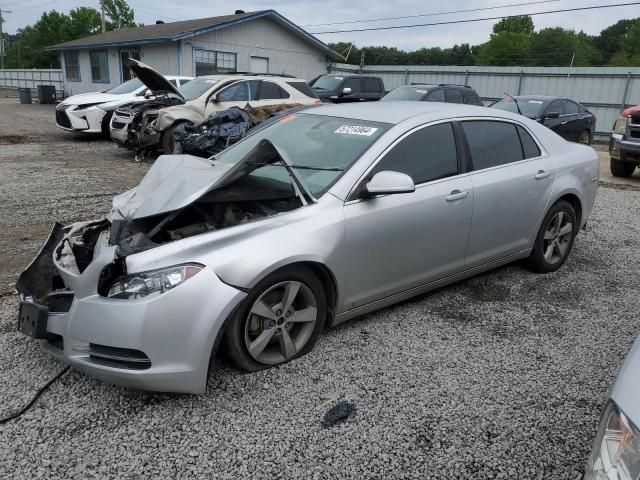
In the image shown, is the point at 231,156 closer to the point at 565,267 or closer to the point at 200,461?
the point at 200,461

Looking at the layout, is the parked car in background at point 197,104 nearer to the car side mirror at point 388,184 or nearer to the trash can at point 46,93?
the car side mirror at point 388,184

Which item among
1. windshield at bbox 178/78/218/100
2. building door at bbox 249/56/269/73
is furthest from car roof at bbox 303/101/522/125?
building door at bbox 249/56/269/73

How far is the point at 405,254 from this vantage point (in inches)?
141

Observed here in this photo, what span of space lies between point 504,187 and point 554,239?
109 cm

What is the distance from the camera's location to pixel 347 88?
15.5 metres

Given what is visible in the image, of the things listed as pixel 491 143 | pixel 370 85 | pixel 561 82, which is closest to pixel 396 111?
pixel 491 143

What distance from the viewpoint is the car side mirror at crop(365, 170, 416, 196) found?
320cm

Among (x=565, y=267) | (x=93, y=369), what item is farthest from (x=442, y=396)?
(x=565, y=267)

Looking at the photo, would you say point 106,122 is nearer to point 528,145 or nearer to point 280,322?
point 528,145

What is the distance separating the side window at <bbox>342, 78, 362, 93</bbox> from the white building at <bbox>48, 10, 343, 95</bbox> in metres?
7.87

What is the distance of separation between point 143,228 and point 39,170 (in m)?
7.32

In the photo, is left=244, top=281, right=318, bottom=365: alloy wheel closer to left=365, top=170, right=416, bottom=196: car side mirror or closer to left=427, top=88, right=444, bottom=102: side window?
left=365, top=170, right=416, bottom=196: car side mirror

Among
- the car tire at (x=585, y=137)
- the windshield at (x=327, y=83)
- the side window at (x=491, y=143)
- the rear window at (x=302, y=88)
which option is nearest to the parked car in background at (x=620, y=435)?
the side window at (x=491, y=143)

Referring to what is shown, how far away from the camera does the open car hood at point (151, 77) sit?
29.1ft
